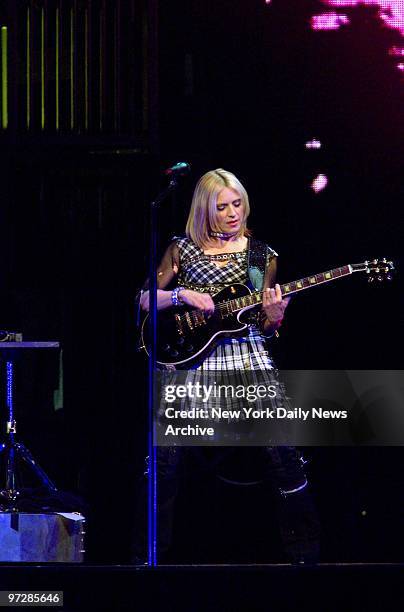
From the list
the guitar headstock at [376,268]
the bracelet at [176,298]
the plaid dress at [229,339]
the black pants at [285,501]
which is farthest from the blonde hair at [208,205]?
the black pants at [285,501]

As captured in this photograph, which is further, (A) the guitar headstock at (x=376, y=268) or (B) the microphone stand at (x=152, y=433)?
(A) the guitar headstock at (x=376, y=268)

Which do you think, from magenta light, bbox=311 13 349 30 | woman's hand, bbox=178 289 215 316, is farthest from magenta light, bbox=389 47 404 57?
woman's hand, bbox=178 289 215 316

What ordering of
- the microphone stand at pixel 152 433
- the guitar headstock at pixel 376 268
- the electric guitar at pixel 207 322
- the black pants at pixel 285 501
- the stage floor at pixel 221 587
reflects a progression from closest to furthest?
1. the stage floor at pixel 221 587
2. the microphone stand at pixel 152 433
3. the black pants at pixel 285 501
4. the electric guitar at pixel 207 322
5. the guitar headstock at pixel 376 268

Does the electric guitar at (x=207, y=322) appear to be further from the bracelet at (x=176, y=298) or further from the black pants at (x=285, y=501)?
the black pants at (x=285, y=501)

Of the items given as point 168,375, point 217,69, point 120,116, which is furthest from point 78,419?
point 217,69

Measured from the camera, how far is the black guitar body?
4.58 m

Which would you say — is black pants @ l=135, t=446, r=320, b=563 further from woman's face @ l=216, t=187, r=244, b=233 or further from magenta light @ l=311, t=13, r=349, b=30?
magenta light @ l=311, t=13, r=349, b=30

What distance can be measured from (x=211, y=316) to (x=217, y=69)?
1259mm

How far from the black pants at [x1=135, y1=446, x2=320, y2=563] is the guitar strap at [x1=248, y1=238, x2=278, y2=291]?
0.73 metres

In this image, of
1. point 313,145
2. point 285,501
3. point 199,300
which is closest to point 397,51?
point 313,145

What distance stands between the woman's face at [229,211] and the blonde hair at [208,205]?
0.01m

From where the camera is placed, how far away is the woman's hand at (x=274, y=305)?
4.55 meters

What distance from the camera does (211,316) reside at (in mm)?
4582

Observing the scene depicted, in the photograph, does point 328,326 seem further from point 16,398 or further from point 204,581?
point 204,581
